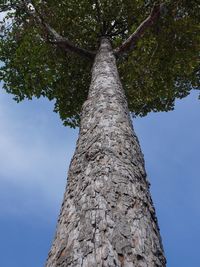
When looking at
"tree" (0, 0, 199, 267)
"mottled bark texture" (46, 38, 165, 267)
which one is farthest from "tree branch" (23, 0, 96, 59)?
"mottled bark texture" (46, 38, 165, 267)

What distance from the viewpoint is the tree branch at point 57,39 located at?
10883 millimetres

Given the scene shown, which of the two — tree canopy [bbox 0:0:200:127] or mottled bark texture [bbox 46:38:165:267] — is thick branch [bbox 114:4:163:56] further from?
mottled bark texture [bbox 46:38:165:267]

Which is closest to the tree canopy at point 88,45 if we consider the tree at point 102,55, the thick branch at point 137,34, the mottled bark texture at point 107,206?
the tree at point 102,55

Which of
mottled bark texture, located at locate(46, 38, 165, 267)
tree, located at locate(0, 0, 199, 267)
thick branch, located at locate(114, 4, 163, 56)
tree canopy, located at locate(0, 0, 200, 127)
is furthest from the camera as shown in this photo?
tree canopy, located at locate(0, 0, 200, 127)

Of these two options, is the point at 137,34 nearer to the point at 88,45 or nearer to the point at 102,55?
the point at 102,55

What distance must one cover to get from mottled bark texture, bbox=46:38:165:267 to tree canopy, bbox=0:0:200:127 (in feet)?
25.6

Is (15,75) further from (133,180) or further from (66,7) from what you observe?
(133,180)

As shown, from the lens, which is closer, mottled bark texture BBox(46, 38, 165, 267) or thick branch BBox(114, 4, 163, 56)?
mottled bark texture BBox(46, 38, 165, 267)

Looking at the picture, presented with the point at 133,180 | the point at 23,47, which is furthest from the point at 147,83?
the point at 133,180

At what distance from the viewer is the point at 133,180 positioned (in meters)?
3.94

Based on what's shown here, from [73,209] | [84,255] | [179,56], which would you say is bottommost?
[84,255]

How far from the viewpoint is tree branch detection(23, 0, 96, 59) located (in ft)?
35.7

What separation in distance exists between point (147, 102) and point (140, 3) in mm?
3973

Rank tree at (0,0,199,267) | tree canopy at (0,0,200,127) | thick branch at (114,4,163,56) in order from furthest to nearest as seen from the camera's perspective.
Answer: tree canopy at (0,0,200,127) → thick branch at (114,4,163,56) → tree at (0,0,199,267)
